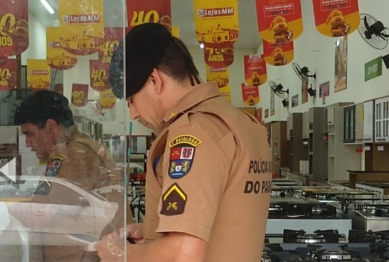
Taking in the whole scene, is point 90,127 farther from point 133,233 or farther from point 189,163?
point 189,163

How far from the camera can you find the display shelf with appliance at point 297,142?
9766 millimetres

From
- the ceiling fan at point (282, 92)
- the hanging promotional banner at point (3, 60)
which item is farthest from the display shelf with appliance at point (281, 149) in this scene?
the hanging promotional banner at point (3, 60)

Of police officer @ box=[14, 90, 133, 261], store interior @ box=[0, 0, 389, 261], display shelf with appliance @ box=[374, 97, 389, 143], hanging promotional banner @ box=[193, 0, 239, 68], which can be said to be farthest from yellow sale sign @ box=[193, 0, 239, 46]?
police officer @ box=[14, 90, 133, 261]

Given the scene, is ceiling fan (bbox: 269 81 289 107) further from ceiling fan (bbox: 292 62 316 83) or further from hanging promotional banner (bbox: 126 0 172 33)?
hanging promotional banner (bbox: 126 0 172 33)

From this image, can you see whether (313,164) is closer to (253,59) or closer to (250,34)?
(253,59)

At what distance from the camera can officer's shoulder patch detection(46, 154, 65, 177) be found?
1795mm

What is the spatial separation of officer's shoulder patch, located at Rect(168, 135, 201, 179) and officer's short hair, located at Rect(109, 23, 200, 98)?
0.20 metres

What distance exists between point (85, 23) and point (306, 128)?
7457mm

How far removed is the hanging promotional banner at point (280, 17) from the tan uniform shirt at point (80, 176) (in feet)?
10.3

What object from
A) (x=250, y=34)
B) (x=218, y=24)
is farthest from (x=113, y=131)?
(x=250, y=34)

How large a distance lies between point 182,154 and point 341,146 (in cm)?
666

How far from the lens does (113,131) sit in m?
1.53

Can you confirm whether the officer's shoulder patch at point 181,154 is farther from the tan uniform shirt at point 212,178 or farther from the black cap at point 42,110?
the black cap at point 42,110

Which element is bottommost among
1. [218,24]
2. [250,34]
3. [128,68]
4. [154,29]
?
[128,68]
